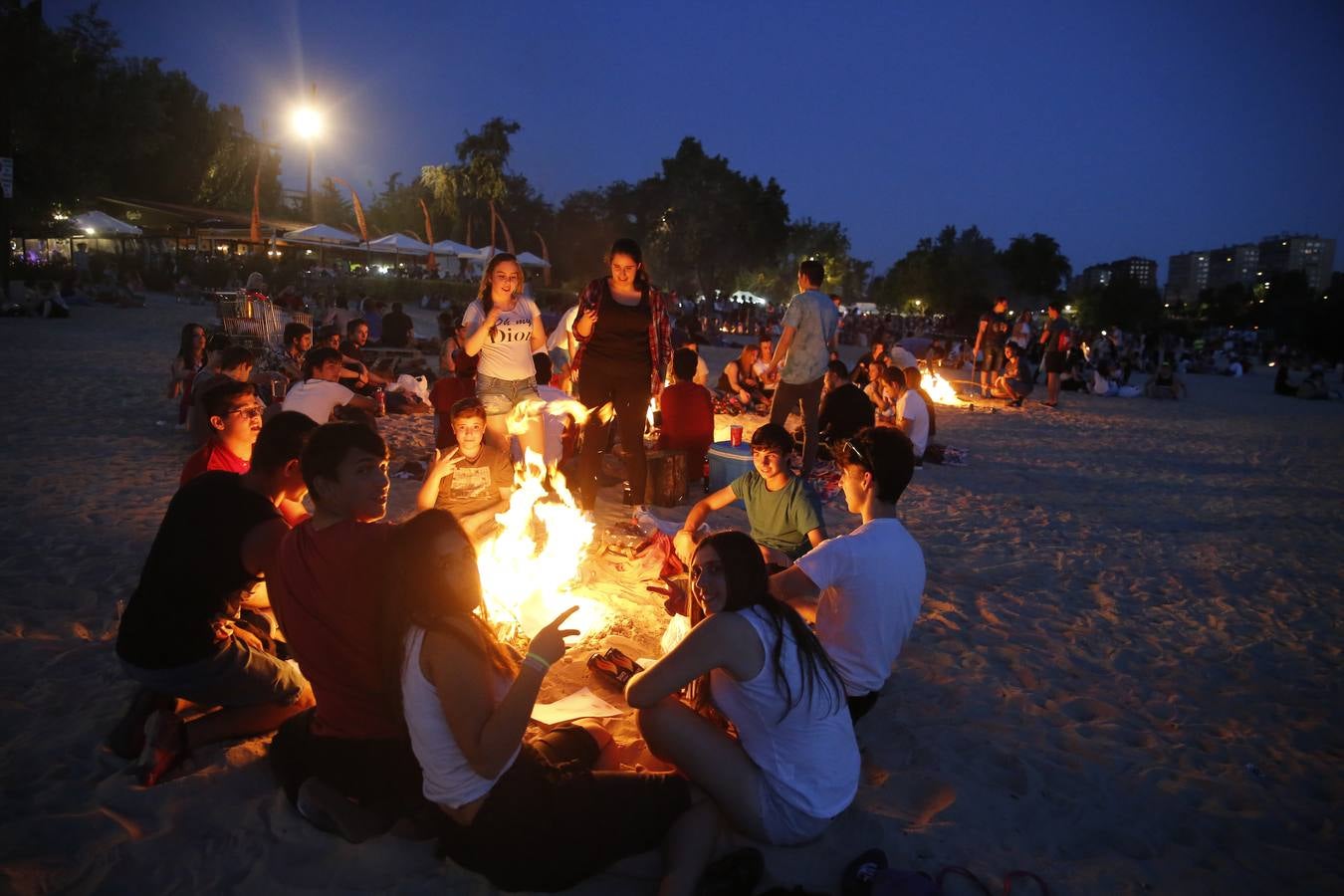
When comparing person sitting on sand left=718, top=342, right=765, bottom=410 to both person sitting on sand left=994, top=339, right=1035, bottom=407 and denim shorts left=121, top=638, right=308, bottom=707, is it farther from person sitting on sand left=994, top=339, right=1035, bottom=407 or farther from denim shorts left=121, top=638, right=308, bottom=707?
denim shorts left=121, top=638, right=308, bottom=707

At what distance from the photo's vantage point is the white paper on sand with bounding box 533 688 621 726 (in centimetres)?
370

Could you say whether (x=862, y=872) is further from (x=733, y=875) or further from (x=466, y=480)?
(x=466, y=480)

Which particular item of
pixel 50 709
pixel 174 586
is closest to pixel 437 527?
pixel 174 586

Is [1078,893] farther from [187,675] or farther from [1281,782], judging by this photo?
[187,675]

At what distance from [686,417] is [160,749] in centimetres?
561

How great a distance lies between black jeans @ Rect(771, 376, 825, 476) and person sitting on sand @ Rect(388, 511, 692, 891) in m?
6.08

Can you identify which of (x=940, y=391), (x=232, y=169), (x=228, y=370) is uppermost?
(x=232, y=169)

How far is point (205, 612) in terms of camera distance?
315 cm

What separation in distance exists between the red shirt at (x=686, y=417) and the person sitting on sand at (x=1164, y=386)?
17577 millimetres

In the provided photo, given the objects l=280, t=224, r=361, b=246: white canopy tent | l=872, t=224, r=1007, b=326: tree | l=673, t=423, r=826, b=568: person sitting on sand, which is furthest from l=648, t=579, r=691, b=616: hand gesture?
l=872, t=224, r=1007, b=326: tree

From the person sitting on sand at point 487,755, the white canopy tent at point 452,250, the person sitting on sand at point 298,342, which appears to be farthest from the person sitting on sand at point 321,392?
the white canopy tent at point 452,250

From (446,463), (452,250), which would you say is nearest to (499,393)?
(446,463)

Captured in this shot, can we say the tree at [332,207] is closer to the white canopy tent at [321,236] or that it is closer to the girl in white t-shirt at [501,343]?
the white canopy tent at [321,236]

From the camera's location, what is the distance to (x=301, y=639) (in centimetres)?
280
